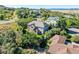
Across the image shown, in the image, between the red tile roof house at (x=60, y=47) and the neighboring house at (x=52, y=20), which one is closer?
the red tile roof house at (x=60, y=47)

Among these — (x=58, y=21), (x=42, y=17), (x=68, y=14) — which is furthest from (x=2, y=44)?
(x=68, y=14)

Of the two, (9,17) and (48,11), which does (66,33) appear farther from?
(9,17)

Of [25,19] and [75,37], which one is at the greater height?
[25,19]

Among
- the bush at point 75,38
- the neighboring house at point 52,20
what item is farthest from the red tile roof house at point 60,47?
the neighboring house at point 52,20

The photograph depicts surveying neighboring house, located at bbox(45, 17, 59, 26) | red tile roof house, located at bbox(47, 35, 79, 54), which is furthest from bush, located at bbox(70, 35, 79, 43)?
neighboring house, located at bbox(45, 17, 59, 26)

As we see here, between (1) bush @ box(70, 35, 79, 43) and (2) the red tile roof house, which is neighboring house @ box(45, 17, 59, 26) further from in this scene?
(1) bush @ box(70, 35, 79, 43)

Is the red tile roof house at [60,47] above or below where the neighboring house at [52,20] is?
below

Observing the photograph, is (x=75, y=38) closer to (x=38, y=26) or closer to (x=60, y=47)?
(x=60, y=47)

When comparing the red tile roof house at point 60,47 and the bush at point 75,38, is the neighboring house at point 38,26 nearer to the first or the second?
the red tile roof house at point 60,47
